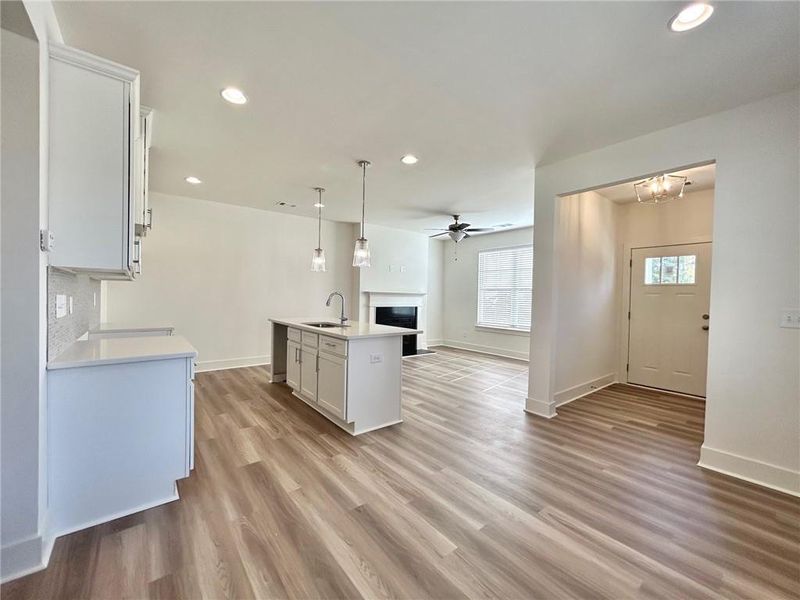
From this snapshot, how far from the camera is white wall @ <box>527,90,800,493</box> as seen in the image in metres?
2.19

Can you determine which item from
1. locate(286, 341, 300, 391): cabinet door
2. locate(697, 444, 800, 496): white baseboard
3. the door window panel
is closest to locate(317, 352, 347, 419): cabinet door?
locate(286, 341, 300, 391): cabinet door

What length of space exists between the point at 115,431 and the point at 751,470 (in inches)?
159

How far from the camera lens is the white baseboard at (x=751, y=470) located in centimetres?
217

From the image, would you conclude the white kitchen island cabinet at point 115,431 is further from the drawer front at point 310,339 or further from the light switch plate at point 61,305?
the drawer front at point 310,339

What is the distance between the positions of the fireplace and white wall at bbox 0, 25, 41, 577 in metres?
5.35

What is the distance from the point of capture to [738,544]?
1705 mm

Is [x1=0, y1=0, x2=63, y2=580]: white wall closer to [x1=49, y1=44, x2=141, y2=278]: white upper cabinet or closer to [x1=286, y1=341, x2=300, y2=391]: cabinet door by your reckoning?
[x1=49, y1=44, x2=141, y2=278]: white upper cabinet

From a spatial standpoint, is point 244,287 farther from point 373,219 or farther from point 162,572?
point 162,572

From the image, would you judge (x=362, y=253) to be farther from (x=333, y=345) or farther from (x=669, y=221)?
(x=669, y=221)

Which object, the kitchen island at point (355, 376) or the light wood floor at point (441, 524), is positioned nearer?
the light wood floor at point (441, 524)

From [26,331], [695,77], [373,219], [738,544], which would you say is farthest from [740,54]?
[373,219]

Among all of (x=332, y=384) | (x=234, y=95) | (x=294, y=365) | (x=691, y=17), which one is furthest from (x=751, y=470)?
(x=234, y=95)

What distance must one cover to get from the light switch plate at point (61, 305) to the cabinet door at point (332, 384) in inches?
72.7

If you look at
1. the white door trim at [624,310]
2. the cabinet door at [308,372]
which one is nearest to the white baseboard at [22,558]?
the cabinet door at [308,372]
